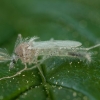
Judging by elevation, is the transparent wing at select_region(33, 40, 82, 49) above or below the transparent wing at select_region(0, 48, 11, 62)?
below

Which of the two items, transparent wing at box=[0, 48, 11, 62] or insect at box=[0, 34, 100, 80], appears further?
transparent wing at box=[0, 48, 11, 62]

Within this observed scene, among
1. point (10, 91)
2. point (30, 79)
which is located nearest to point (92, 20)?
point (30, 79)

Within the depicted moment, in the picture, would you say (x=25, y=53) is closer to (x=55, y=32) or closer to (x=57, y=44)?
(x=57, y=44)

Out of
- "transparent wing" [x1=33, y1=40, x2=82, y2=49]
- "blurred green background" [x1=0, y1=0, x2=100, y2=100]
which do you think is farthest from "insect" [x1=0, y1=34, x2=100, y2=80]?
"blurred green background" [x1=0, y1=0, x2=100, y2=100]

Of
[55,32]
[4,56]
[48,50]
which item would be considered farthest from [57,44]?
[55,32]

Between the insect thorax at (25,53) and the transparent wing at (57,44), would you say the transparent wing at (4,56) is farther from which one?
the transparent wing at (57,44)

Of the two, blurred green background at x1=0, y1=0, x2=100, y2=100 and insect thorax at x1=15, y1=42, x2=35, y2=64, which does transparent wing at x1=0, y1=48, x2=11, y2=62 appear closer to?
blurred green background at x1=0, y1=0, x2=100, y2=100
